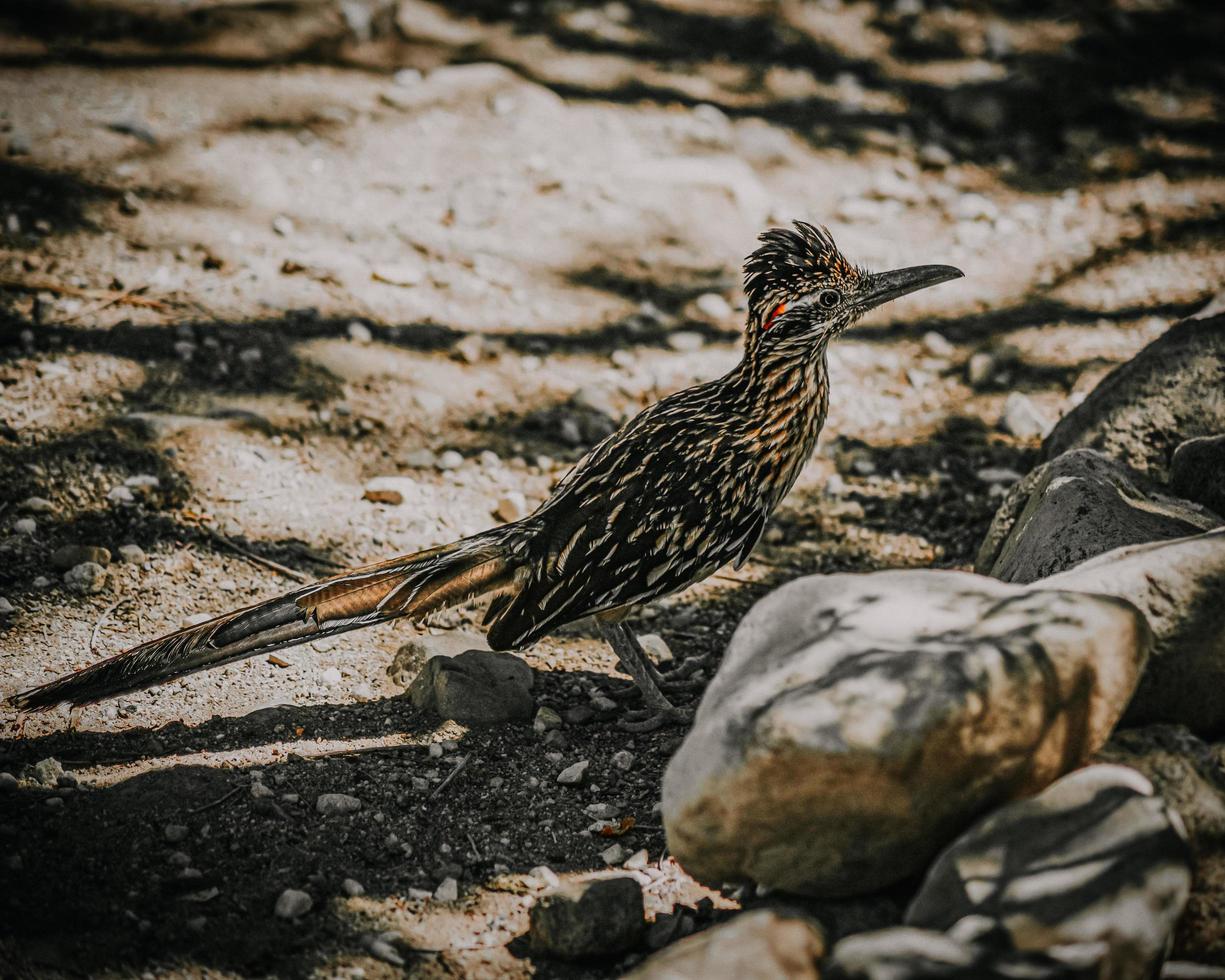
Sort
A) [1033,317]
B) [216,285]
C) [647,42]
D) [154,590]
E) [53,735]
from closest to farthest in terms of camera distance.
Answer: [53,735]
[154,590]
[216,285]
[1033,317]
[647,42]

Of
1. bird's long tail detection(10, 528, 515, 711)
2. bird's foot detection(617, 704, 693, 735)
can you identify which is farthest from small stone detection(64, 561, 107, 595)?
bird's foot detection(617, 704, 693, 735)

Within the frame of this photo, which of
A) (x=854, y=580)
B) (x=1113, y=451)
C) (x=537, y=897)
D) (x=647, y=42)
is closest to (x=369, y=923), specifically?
(x=537, y=897)

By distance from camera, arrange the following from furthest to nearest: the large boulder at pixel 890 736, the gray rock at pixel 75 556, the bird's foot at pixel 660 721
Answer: the gray rock at pixel 75 556, the bird's foot at pixel 660 721, the large boulder at pixel 890 736

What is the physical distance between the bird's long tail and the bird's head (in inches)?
60.3

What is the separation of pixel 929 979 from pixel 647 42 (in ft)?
30.6

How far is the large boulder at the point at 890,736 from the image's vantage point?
3.21 metres

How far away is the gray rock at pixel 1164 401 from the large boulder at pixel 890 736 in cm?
235

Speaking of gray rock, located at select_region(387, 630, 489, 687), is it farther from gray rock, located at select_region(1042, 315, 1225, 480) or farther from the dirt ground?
gray rock, located at select_region(1042, 315, 1225, 480)

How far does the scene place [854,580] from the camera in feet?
12.5

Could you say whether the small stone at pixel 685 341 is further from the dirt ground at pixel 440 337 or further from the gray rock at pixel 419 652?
the gray rock at pixel 419 652

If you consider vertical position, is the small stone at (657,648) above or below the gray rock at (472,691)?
below

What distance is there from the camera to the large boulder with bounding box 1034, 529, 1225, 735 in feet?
12.1

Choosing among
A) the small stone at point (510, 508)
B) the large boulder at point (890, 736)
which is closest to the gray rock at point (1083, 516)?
the large boulder at point (890, 736)

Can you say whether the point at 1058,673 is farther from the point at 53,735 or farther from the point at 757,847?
the point at 53,735
